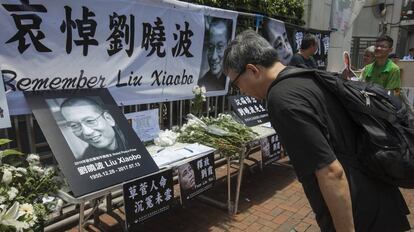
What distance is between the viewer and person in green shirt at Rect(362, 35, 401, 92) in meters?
4.53

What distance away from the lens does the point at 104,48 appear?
3.43m

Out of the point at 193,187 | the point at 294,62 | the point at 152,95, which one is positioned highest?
the point at 294,62

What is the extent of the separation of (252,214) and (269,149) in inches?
34.4

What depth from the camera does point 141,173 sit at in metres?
2.86

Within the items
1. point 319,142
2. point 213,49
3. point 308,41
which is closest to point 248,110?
point 213,49

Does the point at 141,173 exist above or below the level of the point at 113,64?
below

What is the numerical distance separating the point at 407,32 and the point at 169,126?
2390 cm

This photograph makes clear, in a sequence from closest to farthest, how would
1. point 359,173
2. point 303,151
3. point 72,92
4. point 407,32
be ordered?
point 303,151
point 359,173
point 72,92
point 407,32

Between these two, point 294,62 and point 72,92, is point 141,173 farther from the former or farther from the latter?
point 294,62

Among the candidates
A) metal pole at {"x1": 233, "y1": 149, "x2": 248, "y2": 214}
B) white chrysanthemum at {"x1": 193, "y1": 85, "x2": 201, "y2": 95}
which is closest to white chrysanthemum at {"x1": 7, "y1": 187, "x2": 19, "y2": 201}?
metal pole at {"x1": 233, "y1": 149, "x2": 248, "y2": 214}

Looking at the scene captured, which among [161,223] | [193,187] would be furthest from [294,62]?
[161,223]

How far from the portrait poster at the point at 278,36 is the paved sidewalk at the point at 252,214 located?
232cm

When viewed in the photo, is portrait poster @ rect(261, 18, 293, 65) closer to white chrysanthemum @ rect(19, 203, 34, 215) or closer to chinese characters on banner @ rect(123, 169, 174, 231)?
chinese characters on banner @ rect(123, 169, 174, 231)

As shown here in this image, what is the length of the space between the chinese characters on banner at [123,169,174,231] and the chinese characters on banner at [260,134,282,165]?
161 cm
